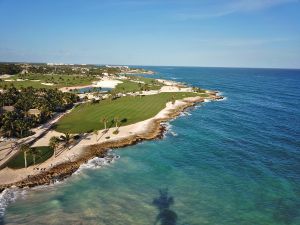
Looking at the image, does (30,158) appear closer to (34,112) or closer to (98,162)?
(98,162)

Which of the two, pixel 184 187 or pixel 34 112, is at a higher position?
pixel 34 112

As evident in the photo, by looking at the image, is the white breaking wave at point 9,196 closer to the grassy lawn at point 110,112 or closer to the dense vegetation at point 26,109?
the dense vegetation at point 26,109

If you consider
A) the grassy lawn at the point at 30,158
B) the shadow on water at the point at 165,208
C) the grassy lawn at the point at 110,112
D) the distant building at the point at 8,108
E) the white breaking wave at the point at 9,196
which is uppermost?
the distant building at the point at 8,108

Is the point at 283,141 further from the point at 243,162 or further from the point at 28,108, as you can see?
the point at 28,108

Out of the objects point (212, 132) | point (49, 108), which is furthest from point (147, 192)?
point (49, 108)

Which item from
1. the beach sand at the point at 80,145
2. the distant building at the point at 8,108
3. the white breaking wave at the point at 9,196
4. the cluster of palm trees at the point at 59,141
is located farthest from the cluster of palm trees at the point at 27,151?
the distant building at the point at 8,108

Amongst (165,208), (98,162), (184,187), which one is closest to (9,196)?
(98,162)
